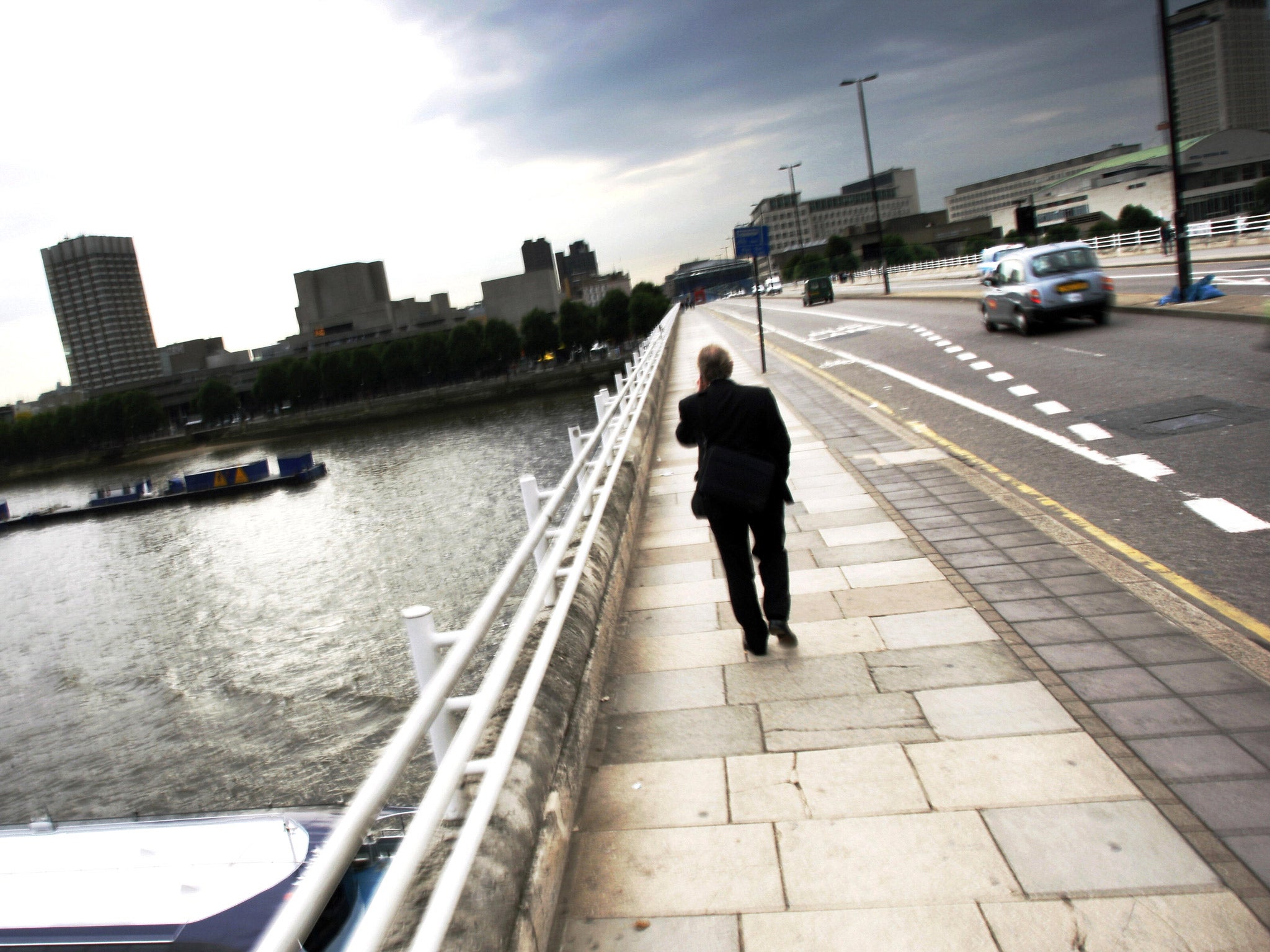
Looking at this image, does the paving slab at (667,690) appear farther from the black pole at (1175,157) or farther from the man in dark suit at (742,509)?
the black pole at (1175,157)

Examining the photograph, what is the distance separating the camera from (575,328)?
435 feet

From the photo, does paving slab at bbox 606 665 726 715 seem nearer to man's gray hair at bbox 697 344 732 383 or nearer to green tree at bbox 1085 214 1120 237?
man's gray hair at bbox 697 344 732 383

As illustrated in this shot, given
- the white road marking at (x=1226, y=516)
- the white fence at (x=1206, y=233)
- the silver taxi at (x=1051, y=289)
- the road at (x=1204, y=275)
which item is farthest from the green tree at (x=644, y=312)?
the white road marking at (x=1226, y=516)

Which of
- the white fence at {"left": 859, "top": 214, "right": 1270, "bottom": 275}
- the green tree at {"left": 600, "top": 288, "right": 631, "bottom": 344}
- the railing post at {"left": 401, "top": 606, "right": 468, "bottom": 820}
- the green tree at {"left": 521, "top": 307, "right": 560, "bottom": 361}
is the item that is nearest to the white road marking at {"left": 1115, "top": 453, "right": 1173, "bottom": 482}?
the railing post at {"left": 401, "top": 606, "right": 468, "bottom": 820}

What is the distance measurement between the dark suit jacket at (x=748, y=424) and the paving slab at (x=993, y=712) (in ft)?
3.87

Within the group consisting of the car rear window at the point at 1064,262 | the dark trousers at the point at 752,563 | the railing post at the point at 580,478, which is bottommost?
the dark trousers at the point at 752,563

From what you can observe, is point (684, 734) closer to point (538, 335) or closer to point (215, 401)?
point (538, 335)

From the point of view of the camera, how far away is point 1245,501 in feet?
21.4

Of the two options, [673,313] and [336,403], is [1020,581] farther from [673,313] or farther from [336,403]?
[336,403]

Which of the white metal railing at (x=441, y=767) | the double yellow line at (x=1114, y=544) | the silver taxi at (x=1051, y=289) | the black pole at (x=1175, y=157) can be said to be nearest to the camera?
the white metal railing at (x=441, y=767)

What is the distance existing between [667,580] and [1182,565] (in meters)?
3.26

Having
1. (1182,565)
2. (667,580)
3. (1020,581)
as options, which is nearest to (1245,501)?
(1182,565)

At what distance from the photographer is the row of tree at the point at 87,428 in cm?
13200

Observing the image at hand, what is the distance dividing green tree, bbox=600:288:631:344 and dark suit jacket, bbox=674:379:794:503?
133 metres
